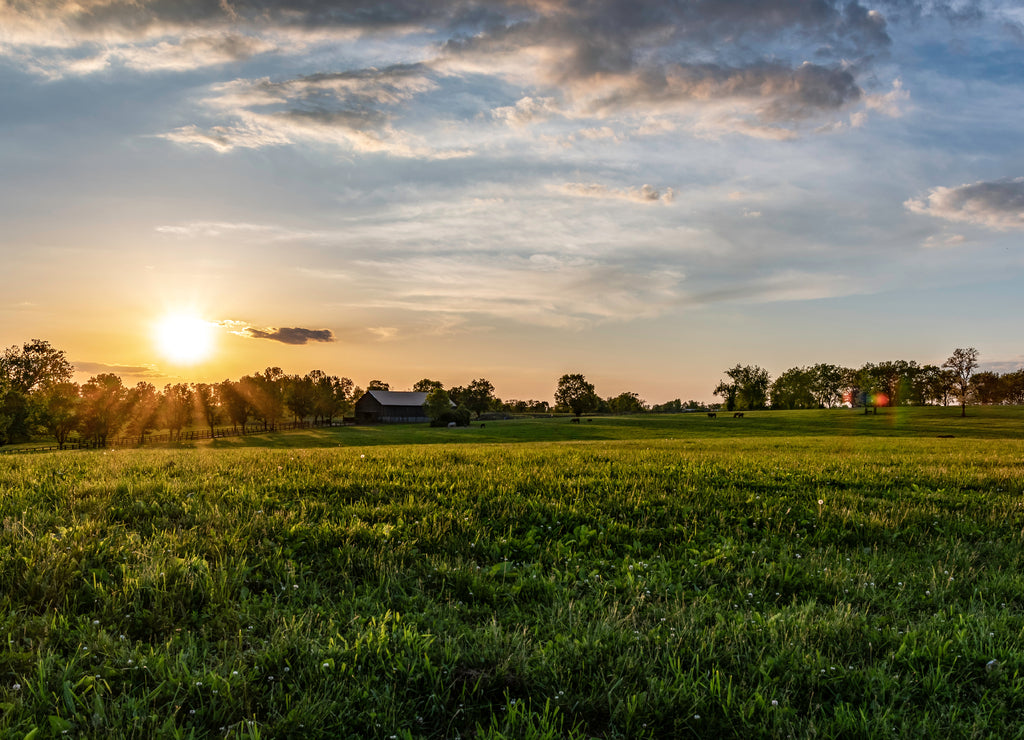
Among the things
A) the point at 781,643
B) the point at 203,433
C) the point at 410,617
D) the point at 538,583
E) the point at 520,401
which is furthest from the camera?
the point at 520,401

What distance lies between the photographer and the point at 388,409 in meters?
129

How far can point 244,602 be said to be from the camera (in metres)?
5.02

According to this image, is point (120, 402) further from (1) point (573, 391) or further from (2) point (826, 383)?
(2) point (826, 383)

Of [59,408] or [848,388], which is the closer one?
Answer: [59,408]

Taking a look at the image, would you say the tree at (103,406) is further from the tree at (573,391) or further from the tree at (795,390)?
the tree at (795,390)

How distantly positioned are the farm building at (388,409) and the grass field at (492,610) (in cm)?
12005

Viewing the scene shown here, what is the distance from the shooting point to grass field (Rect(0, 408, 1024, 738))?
3650 millimetres

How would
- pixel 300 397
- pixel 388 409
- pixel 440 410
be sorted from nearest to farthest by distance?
1. pixel 440 410
2. pixel 300 397
3. pixel 388 409

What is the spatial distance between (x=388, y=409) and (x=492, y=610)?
127259 mm

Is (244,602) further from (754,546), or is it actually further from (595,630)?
(754,546)

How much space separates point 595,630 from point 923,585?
4451 mm

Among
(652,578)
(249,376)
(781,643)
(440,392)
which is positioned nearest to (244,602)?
(652,578)

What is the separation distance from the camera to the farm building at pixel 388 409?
128375 millimetres

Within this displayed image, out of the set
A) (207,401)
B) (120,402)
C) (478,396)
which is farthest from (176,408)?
(478,396)
